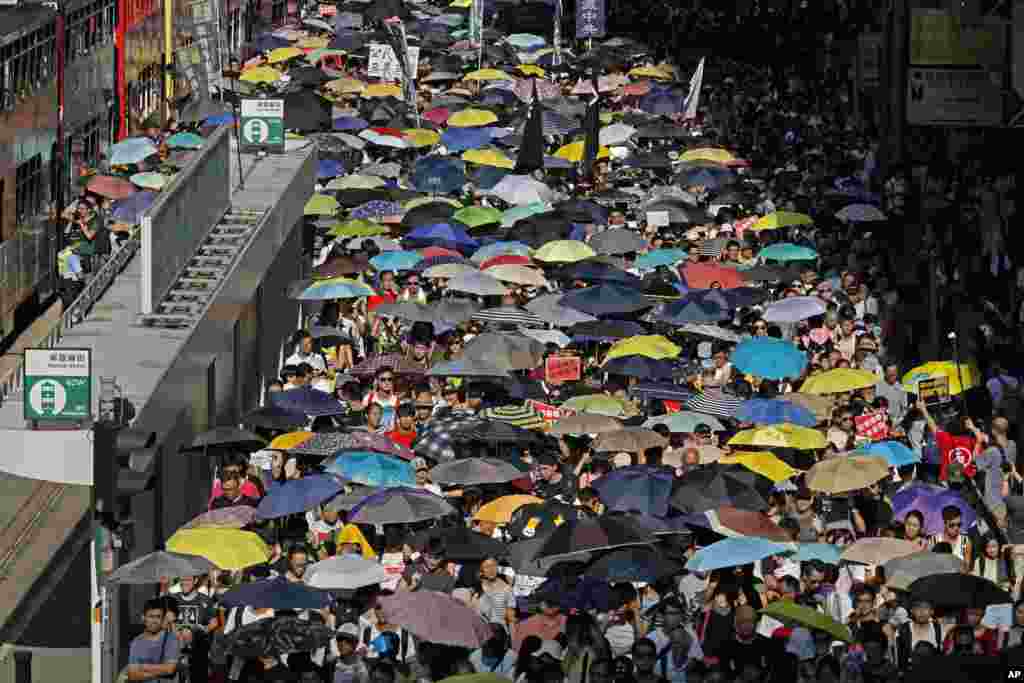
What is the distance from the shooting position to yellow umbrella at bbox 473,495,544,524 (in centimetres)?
2120

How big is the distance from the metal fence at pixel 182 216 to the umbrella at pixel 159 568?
6594 mm

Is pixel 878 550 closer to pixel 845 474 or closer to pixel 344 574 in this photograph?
pixel 845 474

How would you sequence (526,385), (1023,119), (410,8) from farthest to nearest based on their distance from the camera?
(410,8), (1023,119), (526,385)

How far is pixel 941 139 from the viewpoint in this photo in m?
45.1

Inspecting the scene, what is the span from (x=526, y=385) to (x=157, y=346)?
391cm

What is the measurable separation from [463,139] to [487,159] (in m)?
3.01

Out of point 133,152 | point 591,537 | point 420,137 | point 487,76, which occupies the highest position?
point 591,537

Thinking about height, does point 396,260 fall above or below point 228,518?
below

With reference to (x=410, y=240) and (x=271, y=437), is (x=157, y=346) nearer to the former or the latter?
(x=271, y=437)

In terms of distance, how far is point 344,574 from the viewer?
19.2m

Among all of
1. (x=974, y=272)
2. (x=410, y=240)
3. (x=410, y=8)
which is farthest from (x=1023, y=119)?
(x=410, y=8)

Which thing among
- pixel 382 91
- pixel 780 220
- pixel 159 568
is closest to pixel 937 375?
pixel 159 568

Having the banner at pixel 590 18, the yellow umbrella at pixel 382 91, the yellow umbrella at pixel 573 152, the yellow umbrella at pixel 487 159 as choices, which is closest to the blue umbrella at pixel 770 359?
the yellow umbrella at pixel 487 159

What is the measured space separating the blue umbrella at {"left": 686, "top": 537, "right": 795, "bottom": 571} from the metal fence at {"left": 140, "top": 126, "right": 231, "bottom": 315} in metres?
7.68
